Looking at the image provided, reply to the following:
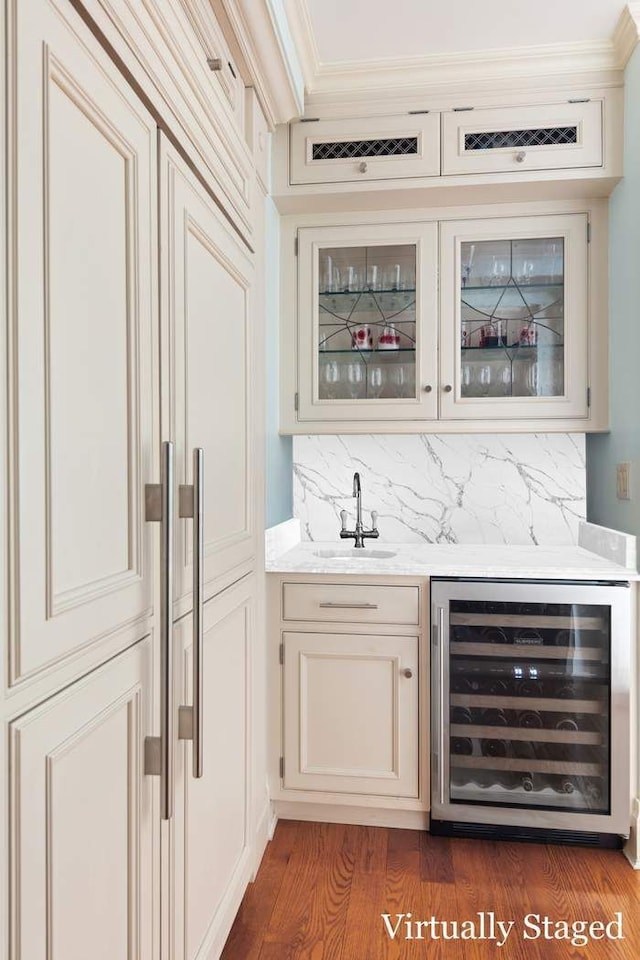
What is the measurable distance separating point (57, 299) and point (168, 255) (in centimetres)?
43

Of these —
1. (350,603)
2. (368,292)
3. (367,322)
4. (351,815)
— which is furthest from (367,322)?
(351,815)

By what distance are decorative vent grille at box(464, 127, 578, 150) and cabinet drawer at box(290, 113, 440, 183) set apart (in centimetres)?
14

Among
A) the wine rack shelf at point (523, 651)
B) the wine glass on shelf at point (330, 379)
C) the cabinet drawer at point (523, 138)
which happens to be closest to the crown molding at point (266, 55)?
the cabinet drawer at point (523, 138)

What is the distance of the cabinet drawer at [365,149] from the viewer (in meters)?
2.31

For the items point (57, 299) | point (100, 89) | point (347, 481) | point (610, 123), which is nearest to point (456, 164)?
point (610, 123)

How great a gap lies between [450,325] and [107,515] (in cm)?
181

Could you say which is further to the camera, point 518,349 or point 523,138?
point 518,349

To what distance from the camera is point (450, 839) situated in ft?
7.01

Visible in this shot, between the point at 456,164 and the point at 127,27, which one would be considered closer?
the point at 127,27

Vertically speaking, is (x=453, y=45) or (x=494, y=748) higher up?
(x=453, y=45)

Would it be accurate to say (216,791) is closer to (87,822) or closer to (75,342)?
(87,822)

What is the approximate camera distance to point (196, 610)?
1.26 meters

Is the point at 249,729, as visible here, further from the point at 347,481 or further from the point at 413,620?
the point at 347,481

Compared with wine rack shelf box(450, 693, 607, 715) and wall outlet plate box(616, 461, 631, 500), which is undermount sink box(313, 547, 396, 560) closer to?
wine rack shelf box(450, 693, 607, 715)
